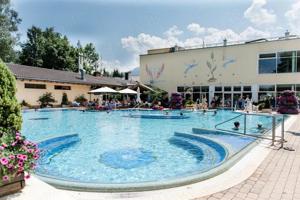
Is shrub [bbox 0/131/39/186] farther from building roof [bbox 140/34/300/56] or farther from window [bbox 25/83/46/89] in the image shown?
building roof [bbox 140/34/300/56]

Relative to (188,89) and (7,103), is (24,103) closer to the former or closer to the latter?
(188,89)

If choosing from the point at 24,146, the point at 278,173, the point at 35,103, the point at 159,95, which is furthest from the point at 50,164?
the point at 159,95

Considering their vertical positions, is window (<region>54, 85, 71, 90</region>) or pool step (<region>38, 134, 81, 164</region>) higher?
window (<region>54, 85, 71, 90</region>)

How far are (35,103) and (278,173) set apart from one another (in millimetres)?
23608

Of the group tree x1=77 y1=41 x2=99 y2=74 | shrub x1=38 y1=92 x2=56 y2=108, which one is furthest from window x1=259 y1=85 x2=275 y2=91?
tree x1=77 y1=41 x2=99 y2=74

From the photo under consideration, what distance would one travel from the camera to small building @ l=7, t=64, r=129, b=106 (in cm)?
2264

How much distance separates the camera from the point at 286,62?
25.0 metres

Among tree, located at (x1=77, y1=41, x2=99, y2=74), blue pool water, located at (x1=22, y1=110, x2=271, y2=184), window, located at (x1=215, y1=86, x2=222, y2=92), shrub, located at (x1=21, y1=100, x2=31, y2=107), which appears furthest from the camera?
tree, located at (x1=77, y1=41, x2=99, y2=74)

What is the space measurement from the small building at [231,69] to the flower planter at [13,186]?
86.0 ft

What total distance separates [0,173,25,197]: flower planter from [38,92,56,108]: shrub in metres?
21.7

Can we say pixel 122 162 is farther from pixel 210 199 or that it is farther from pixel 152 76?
pixel 152 76

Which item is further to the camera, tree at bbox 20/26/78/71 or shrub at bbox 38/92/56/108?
tree at bbox 20/26/78/71

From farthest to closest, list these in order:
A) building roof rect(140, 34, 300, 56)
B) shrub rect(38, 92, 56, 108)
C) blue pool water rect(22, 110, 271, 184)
Answer: building roof rect(140, 34, 300, 56) → shrub rect(38, 92, 56, 108) → blue pool water rect(22, 110, 271, 184)

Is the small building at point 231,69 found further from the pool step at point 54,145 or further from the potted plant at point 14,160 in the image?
the potted plant at point 14,160
